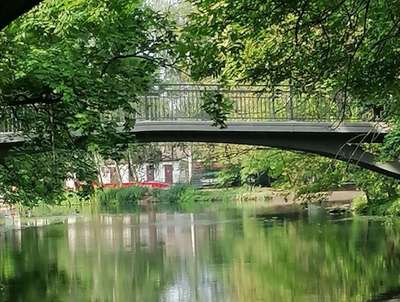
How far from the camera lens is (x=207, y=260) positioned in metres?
21.2

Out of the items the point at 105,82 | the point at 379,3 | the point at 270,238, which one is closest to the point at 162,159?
the point at 270,238

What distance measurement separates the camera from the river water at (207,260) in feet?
52.8

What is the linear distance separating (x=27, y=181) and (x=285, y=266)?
29.1 ft

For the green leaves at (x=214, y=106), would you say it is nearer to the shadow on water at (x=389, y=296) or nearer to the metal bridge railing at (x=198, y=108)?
the shadow on water at (x=389, y=296)

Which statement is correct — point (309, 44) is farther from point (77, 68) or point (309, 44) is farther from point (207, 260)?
point (207, 260)

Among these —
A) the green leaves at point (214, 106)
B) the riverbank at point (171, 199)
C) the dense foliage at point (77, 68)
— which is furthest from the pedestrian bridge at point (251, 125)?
the riverbank at point (171, 199)

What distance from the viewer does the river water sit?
1609 cm

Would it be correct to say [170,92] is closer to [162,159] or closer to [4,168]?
[4,168]

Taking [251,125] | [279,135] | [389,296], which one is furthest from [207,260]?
[389,296]

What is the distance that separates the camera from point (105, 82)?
998 centimetres

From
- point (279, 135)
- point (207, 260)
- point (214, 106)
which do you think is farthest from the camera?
point (207, 260)

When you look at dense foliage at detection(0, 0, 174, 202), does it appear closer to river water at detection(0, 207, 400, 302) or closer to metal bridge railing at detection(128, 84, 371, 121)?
river water at detection(0, 207, 400, 302)

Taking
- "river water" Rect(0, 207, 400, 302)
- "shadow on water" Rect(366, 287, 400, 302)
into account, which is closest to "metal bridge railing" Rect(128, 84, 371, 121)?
"river water" Rect(0, 207, 400, 302)

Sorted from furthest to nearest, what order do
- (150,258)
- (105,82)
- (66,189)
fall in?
(150,258), (66,189), (105,82)
